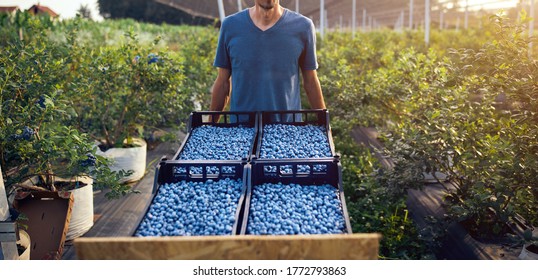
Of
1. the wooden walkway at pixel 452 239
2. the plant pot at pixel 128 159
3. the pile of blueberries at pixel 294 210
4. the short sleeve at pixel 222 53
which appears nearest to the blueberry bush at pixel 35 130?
the short sleeve at pixel 222 53

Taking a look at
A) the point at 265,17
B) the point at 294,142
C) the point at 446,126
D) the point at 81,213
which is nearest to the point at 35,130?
the point at 81,213

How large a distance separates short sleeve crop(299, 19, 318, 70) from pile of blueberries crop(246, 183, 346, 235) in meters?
1.15

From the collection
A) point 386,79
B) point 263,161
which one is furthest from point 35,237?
point 386,79

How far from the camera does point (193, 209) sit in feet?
6.11

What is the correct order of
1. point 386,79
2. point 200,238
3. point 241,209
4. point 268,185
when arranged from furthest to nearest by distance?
point 386,79
point 268,185
point 241,209
point 200,238

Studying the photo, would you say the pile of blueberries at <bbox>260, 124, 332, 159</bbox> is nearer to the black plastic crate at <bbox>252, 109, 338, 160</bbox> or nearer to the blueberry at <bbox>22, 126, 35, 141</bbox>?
the black plastic crate at <bbox>252, 109, 338, 160</bbox>

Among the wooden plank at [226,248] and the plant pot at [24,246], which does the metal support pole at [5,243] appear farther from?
the wooden plank at [226,248]

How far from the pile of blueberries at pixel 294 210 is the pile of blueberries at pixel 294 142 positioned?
281 millimetres

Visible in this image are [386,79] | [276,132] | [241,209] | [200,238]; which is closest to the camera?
[200,238]

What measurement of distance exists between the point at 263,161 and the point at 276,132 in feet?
2.03

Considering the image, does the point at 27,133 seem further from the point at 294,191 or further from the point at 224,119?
the point at 294,191

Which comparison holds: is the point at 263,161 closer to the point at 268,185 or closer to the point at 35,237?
the point at 268,185

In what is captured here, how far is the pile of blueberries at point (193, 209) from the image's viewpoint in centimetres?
173

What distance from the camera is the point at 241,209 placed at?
1.86 m
